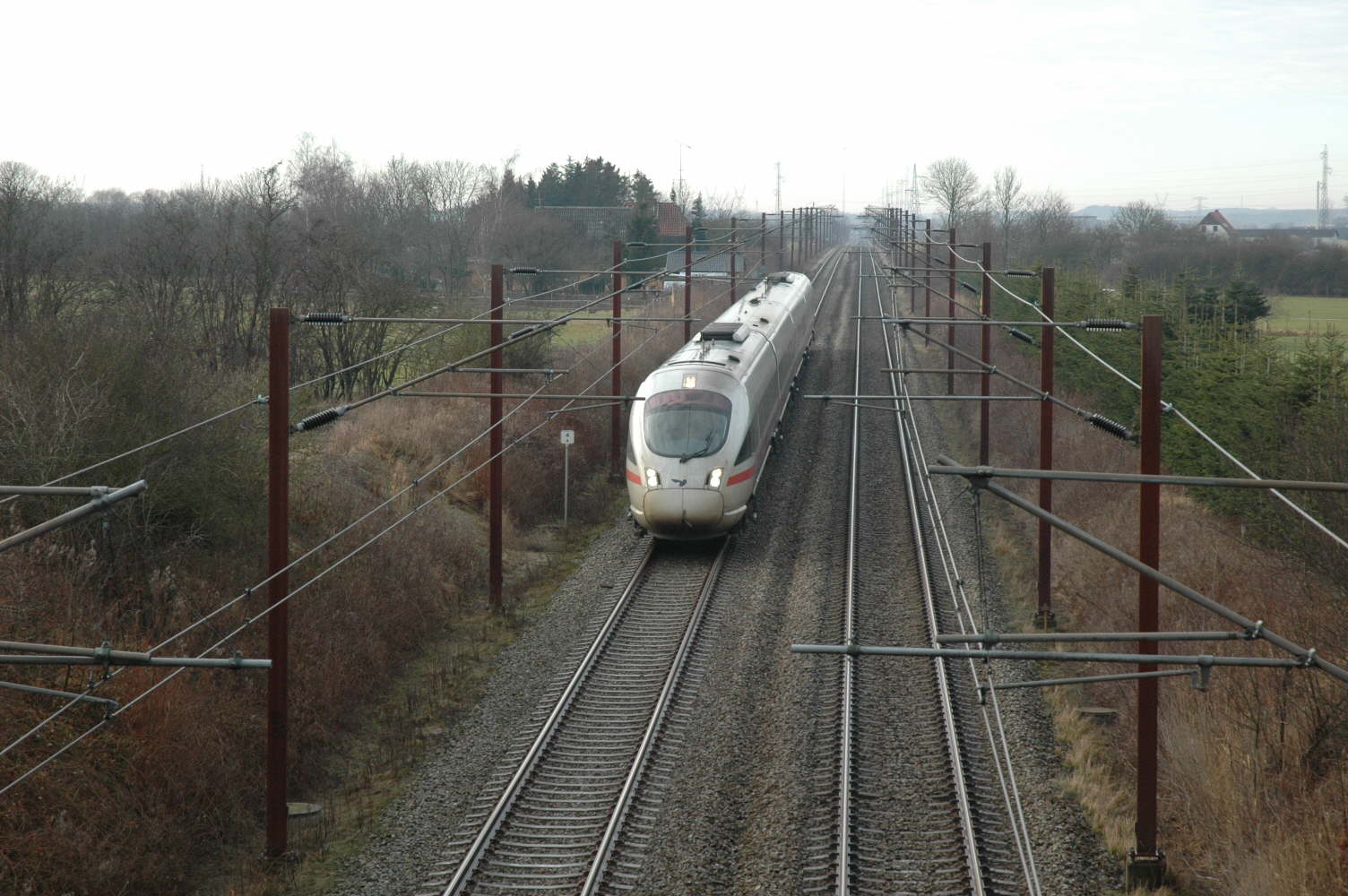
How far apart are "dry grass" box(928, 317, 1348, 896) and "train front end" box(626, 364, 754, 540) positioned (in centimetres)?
508

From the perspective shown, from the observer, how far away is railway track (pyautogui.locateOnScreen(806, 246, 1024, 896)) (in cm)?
1020

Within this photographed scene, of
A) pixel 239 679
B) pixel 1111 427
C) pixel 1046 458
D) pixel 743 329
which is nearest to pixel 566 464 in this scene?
pixel 743 329

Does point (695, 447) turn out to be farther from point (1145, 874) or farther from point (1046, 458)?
point (1145, 874)

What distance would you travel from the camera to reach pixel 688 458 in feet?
64.3

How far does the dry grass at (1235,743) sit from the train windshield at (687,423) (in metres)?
5.56

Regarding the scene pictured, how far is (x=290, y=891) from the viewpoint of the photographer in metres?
10.4

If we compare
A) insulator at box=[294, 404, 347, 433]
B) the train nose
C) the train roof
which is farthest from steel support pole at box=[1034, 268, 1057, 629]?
insulator at box=[294, 404, 347, 433]

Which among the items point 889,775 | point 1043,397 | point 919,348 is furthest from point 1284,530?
point 919,348

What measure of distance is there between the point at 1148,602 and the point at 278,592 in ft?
26.0

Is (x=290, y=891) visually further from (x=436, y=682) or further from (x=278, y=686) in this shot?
(x=436, y=682)

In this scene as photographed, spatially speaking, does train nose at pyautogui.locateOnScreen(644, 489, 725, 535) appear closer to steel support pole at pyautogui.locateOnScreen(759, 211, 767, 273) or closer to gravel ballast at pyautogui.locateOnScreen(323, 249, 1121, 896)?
gravel ballast at pyautogui.locateOnScreen(323, 249, 1121, 896)

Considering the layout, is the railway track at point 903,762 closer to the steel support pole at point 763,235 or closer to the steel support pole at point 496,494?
the steel support pole at point 496,494

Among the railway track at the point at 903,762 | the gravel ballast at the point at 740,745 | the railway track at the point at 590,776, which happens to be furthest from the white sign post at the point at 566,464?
the railway track at the point at 903,762

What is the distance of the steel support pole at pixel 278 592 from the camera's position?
11.0 meters
